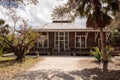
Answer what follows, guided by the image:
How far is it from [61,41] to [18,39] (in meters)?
12.8

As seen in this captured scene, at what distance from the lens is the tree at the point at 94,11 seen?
17500mm

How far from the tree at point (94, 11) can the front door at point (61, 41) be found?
674 inches

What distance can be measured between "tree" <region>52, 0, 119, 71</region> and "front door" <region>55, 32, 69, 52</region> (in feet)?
56.2

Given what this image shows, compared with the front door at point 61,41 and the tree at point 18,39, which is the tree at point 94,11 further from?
the front door at point 61,41

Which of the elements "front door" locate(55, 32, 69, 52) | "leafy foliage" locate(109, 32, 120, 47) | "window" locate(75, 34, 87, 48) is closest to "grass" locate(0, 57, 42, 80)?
"front door" locate(55, 32, 69, 52)

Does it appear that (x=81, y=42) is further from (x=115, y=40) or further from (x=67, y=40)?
(x=115, y=40)

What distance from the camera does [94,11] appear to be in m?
17.7

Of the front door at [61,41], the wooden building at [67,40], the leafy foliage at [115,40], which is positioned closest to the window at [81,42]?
the wooden building at [67,40]

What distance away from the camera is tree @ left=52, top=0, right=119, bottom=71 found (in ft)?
57.4

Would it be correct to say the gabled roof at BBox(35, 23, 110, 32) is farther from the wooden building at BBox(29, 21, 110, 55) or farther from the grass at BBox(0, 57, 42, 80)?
the grass at BBox(0, 57, 42, 80)

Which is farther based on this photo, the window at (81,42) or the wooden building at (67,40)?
the window at (81,42)

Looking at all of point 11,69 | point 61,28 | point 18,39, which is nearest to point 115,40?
point 61,28

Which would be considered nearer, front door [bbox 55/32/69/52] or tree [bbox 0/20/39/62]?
tree [bbox 0/20/39/62]

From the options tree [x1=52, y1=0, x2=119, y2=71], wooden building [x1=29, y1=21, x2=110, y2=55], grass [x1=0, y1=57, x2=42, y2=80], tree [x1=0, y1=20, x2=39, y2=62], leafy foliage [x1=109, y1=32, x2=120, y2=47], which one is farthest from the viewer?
leafy foliage [x1=109, y1=32, x2=120, y2=47]
